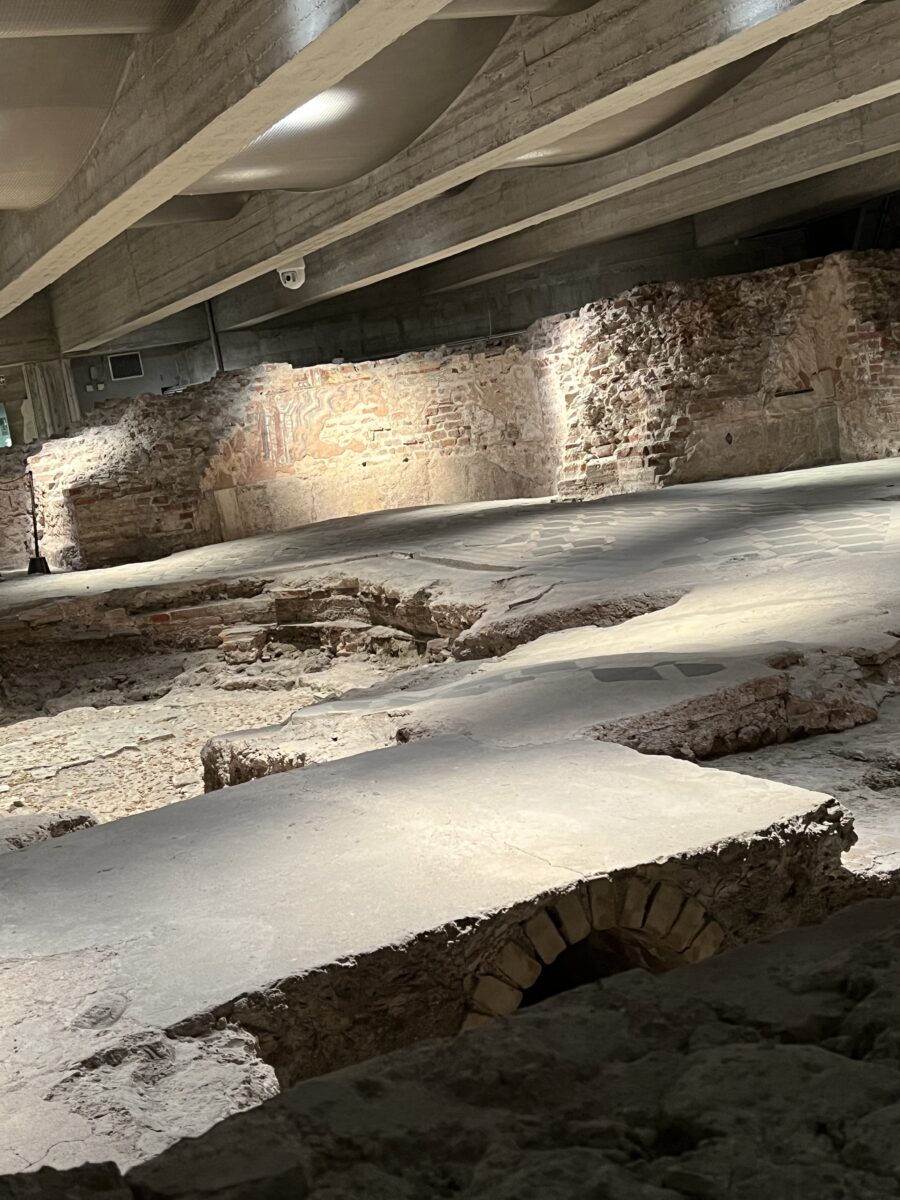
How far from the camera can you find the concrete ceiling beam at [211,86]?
4926 millimetres

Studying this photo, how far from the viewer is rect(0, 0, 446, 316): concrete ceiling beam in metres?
4.93

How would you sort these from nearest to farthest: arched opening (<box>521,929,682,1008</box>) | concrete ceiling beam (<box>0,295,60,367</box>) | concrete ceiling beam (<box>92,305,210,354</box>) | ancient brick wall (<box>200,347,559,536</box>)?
arched opening (<box>521,929,682,1008</box>) → ancient brick wall (<box>200,347,559,536</box>) → concrete ceiling beam (<box>0,295,60,367</box>) → concrete ceiling beam (<box>92,305,210,354</box>)

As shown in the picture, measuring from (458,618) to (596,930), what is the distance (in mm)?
5251

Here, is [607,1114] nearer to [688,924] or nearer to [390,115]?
[688,924]

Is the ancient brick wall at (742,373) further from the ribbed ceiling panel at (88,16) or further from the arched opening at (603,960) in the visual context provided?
the arched opening at (603,960)

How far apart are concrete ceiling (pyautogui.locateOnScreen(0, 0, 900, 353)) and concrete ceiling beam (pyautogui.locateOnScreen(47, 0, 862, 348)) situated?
0.01 m

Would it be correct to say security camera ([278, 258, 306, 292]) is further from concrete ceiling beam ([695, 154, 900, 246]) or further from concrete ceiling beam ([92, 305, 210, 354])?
concrete ceiling beam ([92, 305, 210, 354])

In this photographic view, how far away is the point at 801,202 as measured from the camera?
13445 mm

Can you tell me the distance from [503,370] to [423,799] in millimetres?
12083

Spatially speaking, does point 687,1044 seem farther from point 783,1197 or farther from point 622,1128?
point 783,1197

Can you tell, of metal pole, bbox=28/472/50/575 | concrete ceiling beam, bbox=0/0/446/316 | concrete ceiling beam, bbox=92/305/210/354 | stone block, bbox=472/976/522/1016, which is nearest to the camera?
stone block, bbox=472/976/522/1016

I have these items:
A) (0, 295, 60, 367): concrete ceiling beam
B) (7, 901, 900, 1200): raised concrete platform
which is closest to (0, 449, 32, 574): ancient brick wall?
(0, 295, 60, 367): concrete ceiling beam

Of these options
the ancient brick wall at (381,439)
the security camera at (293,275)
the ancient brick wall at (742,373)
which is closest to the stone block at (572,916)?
the security camera at (293,275)

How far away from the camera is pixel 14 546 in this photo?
15.5m
